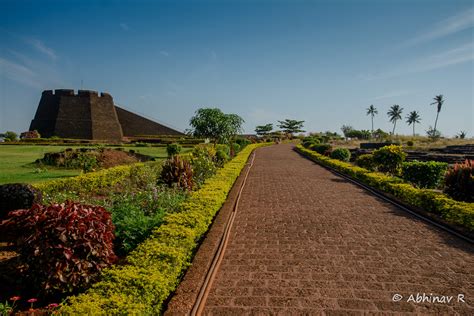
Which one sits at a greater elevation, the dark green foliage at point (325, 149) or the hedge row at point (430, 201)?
the dark green foliage at point (325, 149)

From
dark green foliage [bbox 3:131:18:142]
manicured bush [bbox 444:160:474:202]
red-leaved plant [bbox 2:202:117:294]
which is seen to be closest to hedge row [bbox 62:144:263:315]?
red-leaved plant [bbox 2:202:117:294]

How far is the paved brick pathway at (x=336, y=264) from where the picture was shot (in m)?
3.47

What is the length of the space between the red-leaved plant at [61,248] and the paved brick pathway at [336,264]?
1.42 m

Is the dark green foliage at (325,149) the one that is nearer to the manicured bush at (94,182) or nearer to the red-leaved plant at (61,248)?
the manicured bush at (94,182)

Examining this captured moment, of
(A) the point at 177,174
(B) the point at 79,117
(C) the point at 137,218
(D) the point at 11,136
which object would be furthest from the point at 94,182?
(B) the point at 79,117

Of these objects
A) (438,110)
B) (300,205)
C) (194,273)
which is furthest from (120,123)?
(438,110)

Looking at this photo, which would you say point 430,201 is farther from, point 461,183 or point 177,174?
point 177,174

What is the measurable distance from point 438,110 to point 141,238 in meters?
82.6

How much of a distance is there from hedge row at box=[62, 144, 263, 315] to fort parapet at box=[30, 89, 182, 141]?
1613 inches

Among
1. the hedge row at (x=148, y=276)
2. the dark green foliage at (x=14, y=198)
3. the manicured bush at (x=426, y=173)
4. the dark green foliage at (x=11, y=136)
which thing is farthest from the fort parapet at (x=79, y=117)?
the hedge row at (x=148, y=276)

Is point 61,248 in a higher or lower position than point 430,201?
higher

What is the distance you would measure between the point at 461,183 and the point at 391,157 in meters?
5.83

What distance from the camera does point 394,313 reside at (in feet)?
10.8

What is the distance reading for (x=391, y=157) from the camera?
13.5 metres
